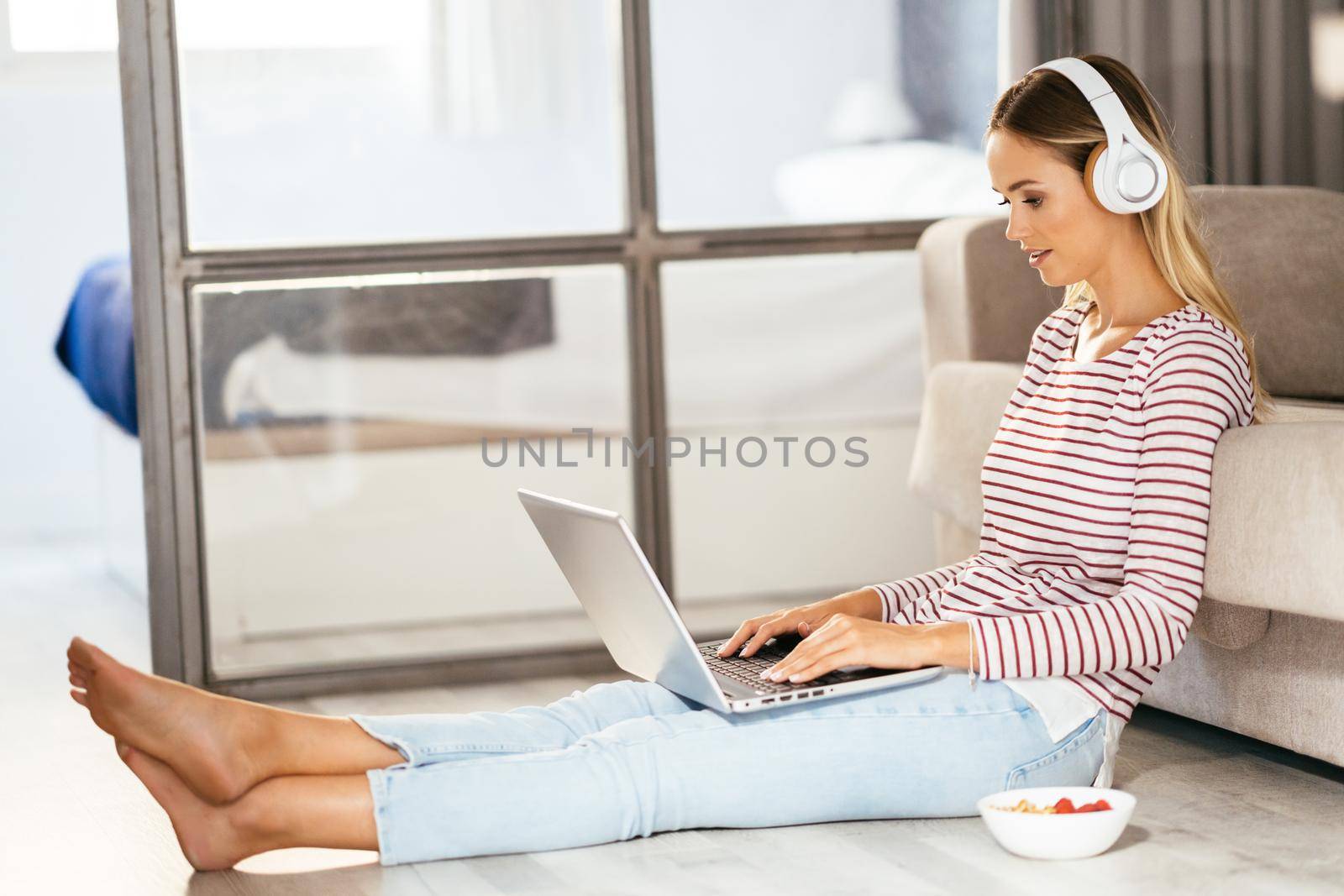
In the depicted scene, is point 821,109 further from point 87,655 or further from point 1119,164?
point 87,655

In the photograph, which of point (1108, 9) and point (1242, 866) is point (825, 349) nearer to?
point (1108, 9)

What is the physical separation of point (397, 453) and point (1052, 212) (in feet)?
4.84

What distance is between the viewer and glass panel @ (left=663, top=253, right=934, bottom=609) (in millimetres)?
3049

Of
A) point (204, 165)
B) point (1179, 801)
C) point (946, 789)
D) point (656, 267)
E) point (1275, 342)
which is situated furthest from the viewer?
point (656, 267)

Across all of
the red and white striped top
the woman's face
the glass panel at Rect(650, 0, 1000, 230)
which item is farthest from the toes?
the glass panel at Rect(650, 0, 1000, 230)

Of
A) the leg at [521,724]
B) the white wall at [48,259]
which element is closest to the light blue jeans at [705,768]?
the leg at [521,724]

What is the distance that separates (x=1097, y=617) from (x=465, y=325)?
5.11ft

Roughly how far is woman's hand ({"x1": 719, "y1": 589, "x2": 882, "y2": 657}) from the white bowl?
29 cm

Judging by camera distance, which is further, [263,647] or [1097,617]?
[263,647]

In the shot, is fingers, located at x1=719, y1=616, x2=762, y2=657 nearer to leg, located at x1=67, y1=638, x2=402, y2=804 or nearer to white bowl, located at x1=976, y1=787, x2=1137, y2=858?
white bowl, located at x1=976, y1=787, x2=1137, y2=858

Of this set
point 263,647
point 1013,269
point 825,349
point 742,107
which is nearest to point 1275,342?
point 1013,269

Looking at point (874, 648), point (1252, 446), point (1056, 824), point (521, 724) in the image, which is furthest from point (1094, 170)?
point (521, 724)

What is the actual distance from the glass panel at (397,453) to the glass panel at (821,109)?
12.1 inches

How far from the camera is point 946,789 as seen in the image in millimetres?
1763
